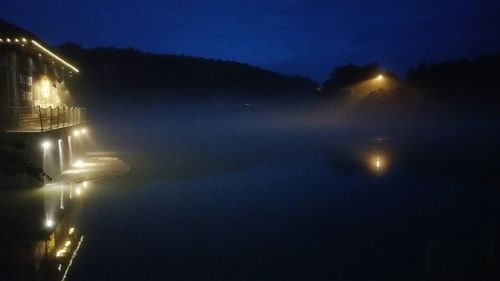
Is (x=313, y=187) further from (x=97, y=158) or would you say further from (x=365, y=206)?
(x=97, y=158)

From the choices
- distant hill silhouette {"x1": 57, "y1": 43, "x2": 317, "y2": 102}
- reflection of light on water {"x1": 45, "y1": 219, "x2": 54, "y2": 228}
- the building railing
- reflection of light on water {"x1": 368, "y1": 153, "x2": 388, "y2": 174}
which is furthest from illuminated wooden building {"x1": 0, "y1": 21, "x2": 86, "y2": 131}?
distant hill silhouette {"x1": 57, "y1": 43, "x2": 317, "y2": 102}

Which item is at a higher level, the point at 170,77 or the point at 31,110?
the point at 170,77

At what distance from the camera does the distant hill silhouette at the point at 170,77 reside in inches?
3504

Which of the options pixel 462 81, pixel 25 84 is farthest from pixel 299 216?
pixel 462 81

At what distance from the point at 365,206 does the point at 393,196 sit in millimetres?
2164

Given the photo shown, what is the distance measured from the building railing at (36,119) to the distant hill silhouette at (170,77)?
58.0 meters

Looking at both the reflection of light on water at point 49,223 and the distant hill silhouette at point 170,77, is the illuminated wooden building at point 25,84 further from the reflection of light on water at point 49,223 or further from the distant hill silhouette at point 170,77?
the distant hill silhouette at point 170,77

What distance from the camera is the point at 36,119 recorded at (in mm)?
22984

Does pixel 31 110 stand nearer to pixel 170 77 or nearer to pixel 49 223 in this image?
pixel 49 223

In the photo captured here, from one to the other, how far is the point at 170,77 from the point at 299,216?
84.7 metres

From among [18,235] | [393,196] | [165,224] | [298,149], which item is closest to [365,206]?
[393,196]

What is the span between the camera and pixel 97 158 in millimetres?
31719

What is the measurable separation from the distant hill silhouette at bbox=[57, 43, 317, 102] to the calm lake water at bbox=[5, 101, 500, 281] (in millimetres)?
55721

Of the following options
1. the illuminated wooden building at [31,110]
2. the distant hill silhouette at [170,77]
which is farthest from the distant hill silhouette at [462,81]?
the illuminated wooden building at [31,110]
